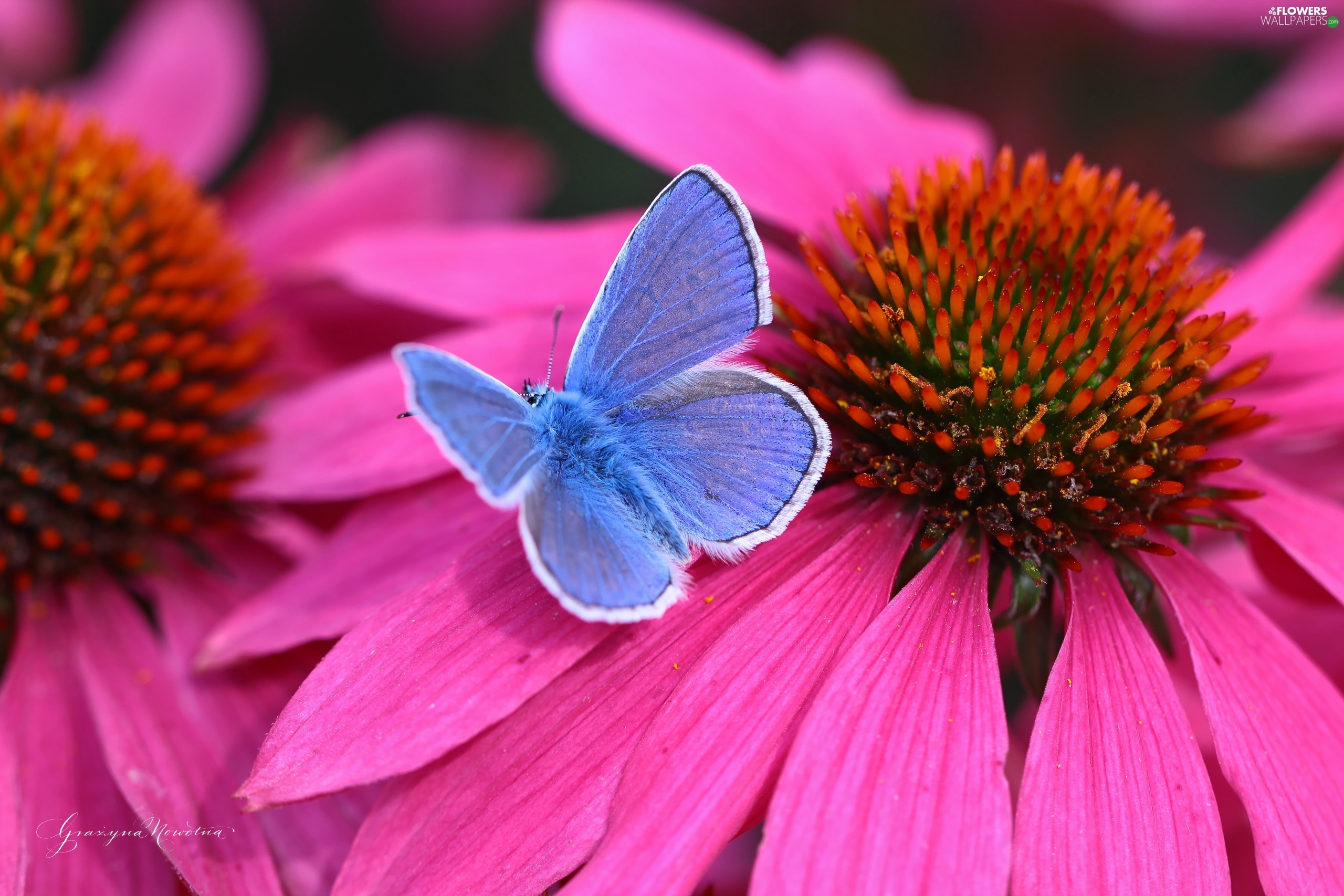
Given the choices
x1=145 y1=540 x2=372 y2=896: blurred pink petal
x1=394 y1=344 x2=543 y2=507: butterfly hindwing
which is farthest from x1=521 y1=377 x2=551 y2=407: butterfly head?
x1=145 y1=540 x2=372 y2=896: blurred pink petal

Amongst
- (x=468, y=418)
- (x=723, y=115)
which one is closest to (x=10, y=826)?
(x=468, y=418)

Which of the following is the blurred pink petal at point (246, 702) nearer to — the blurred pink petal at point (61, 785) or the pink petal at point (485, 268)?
the blurred pink petal at point (61, 785)

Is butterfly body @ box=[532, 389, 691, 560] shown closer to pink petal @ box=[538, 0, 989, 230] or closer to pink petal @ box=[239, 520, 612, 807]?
pink petal @ box=[239, 520, 612, 807]

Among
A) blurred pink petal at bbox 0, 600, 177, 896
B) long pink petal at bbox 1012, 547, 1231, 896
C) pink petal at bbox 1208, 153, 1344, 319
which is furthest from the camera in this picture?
pink petal at bbox 1208, 153, 1344, 319

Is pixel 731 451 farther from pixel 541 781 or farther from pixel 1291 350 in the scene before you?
pixel 1291 350

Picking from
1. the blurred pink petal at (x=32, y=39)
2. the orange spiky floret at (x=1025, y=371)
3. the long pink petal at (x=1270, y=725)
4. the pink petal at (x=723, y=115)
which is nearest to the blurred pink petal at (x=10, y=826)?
the orange spiky floret at (x=1025, y=371)

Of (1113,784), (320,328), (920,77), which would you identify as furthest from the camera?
(920,77)
